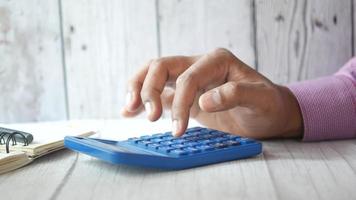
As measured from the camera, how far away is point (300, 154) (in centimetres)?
58

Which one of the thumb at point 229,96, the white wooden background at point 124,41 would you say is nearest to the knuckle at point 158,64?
the thumb at point 229,96

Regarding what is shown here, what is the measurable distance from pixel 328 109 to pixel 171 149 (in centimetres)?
26

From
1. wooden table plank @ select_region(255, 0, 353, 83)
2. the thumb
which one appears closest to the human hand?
the thumb

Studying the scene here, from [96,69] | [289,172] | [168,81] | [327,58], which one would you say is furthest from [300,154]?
[96,69]

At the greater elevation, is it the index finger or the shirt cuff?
the index finger

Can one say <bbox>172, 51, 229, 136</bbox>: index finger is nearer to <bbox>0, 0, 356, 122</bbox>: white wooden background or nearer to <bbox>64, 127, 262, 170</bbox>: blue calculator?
<bbox>64, 127, 262, 170</bbox>: blue calculator

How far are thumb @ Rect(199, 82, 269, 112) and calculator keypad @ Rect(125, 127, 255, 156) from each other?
4cm

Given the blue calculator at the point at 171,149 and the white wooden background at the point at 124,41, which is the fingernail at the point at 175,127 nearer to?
the blue calculator at the point at 171,149

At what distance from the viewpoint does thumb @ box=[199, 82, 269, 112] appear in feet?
1.87

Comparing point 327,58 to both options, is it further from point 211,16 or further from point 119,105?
point 119,105

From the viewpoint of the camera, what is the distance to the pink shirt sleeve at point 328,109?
0.67 metres

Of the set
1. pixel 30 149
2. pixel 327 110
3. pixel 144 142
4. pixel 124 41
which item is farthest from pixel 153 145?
pixel 124 41

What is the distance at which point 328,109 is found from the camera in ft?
2.27

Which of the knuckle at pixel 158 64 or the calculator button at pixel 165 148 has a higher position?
the knuckle at pixel 158 64
